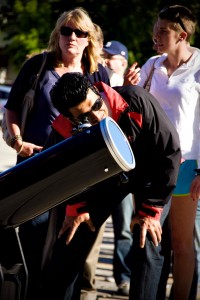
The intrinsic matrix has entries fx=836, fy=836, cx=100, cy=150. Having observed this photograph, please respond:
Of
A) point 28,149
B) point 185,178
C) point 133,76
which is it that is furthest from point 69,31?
point 185,178

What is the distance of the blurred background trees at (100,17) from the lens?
59.9ft

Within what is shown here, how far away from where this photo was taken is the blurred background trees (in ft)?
59.9

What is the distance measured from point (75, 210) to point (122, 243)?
6.71 ft

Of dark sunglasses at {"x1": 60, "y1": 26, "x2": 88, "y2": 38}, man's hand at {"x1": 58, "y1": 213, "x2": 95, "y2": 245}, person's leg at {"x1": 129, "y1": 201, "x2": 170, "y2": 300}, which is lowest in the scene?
person's leg at {"x1": 129, "y1": 201, "x2": 170, "y2": 300}

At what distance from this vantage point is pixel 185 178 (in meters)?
4.40

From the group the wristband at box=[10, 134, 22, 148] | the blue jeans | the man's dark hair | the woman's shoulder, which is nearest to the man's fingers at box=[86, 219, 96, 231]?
the man's dark hair

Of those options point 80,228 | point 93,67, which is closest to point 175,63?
point 93,67

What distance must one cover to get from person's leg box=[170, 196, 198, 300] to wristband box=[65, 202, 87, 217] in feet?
2.52

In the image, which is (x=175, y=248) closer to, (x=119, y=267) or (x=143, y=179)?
(x=143, y=179)

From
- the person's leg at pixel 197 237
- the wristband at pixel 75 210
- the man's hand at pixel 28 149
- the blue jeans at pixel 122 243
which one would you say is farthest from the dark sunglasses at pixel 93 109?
the blue jeans at pixel 122 243

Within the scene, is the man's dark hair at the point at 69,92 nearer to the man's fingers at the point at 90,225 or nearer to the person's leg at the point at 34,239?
the man's fingers at the point at 90,225

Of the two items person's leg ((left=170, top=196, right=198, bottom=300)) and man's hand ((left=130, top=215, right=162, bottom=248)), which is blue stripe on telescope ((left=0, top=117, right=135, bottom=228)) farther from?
person's leg ((left=170, top=196, right=198, bottom=300))

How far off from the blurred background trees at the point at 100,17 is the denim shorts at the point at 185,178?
12.3 m

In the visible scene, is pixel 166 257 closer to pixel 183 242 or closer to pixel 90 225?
pixel 183 242
